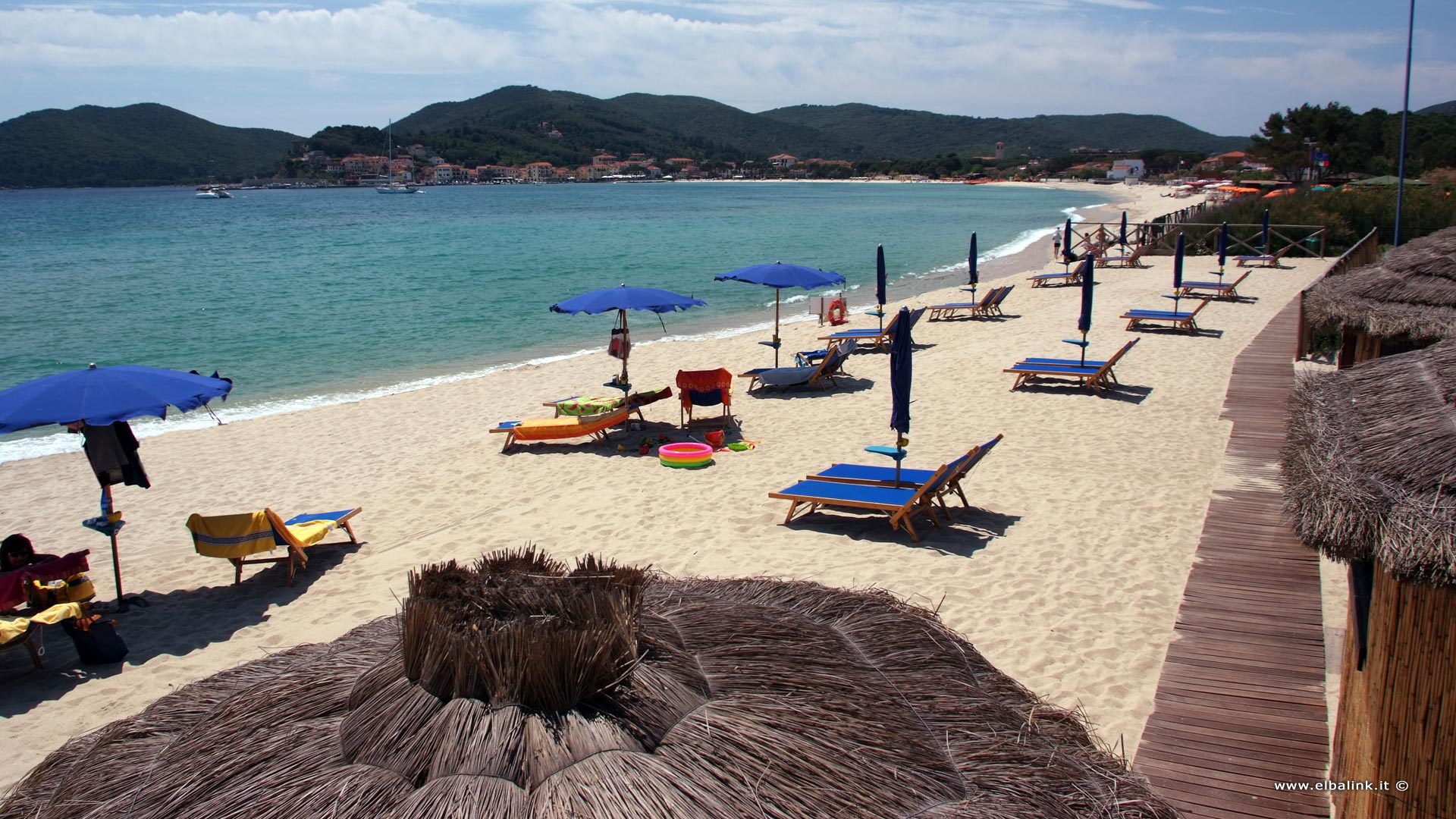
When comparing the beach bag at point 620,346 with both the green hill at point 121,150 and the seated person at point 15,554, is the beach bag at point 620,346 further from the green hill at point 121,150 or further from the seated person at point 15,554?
the green hill at point 121,150

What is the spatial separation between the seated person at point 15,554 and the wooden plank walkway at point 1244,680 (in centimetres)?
706

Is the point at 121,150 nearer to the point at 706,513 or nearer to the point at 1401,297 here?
the point at 706,513

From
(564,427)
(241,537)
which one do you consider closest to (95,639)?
(241,537)

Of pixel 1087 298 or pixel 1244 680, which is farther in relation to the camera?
pixel 1087 298

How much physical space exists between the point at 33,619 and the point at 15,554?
842 mm

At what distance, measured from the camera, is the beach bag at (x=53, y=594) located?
6031 mm

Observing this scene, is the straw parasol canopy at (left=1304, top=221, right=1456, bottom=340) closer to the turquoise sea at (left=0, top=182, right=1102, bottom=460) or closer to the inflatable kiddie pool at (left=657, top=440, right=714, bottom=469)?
the inflatable kiddie pool at (left=657, top=440, right=714, bottom=469)

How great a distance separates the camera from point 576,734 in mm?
2004

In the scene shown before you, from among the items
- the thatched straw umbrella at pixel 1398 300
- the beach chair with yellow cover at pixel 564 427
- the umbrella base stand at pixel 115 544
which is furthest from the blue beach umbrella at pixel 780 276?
the umbrella base stand at pixel 115 544

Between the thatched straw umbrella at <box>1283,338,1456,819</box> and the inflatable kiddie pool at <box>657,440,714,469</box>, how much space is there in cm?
598

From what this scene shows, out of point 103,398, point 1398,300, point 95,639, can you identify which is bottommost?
point 95,639

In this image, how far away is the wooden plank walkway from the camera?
150 inches

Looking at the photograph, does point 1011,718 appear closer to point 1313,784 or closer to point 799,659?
point 799,659

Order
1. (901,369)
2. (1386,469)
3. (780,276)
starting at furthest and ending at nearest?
1. (780,276)
2. (901,369)
3. (1386,469)
